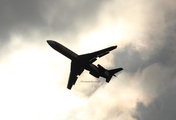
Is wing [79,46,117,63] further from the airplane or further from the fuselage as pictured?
the fuselage

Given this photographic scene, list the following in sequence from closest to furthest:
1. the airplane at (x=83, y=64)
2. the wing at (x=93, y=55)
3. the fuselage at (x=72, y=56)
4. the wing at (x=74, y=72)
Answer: the fuselage at (x=72, y=56) → the airplane at (x=83, y=64) → the wing at (x=93, y=55) → the wing at (x=74, y=72)

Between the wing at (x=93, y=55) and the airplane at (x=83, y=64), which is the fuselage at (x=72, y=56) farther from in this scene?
the wing at (x=93, y=55)

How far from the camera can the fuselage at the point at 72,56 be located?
9554 cm

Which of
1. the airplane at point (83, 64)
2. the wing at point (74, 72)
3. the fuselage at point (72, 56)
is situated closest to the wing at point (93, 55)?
the airplane at point (83, 64)

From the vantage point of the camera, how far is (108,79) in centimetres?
11006

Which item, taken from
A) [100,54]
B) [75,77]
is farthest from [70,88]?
[100,54]

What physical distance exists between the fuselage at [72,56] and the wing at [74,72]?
9.76 ft

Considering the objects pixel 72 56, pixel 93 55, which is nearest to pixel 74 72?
pixel 72 56

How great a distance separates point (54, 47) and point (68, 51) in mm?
6004

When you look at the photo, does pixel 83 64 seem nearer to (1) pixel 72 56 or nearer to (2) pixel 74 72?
(1) pixel 72 56

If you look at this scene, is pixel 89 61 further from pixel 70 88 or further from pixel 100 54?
pixel 70 88

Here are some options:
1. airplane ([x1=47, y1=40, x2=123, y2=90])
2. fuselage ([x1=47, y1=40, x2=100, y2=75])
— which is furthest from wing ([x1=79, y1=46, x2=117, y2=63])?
fuselage ([x1=47, y1=40, x2=100, y2=75])

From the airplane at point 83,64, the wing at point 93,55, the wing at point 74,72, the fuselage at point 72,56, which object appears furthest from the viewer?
the wing at point 74,72

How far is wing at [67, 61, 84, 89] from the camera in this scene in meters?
105
